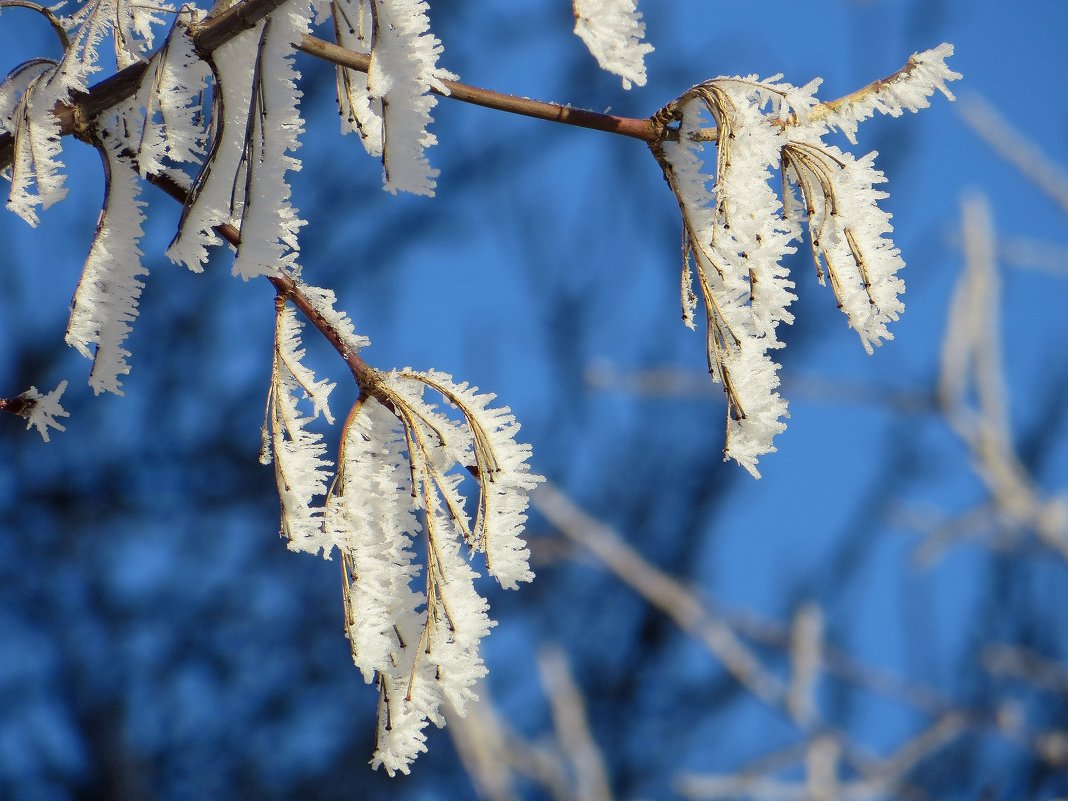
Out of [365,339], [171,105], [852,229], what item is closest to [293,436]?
[365,339]

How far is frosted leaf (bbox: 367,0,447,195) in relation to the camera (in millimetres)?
756

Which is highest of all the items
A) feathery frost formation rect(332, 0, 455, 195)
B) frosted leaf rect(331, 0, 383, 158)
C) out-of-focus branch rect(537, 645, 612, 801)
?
out-of-focus branch rect(537, 645, 612, 801)

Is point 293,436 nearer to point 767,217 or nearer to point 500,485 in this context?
point 500,485

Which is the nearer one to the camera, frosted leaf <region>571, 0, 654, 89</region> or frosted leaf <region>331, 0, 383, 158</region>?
frosted leaf <region>571, 0, 654, 89</region>

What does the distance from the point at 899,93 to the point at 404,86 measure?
16.8 inches

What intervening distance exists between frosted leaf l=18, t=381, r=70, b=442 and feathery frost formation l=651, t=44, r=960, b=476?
60 cm

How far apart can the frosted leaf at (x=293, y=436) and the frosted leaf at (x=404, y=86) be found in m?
0.22

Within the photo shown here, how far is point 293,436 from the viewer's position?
0.92 m

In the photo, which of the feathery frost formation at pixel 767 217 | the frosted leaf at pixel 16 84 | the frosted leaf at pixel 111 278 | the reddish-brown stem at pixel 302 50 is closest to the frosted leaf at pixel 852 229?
the feathery frost formation at pixel 767 217

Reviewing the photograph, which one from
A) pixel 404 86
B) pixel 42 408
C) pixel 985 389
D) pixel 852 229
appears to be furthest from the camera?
pixel 985 389

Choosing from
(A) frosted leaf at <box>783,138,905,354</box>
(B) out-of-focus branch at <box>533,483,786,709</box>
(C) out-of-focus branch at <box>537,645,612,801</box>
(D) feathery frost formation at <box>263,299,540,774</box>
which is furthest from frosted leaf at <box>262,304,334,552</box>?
(C) out-of-focus branch at <box>537,645,612,801</box>

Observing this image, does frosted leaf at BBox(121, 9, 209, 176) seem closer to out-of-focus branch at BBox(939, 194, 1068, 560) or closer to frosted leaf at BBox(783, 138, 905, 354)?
frosted leaf at BBox(783, 138, 905, 354)

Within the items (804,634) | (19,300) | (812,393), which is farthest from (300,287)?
(19,300)

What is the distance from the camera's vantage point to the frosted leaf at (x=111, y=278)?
0.87 m
